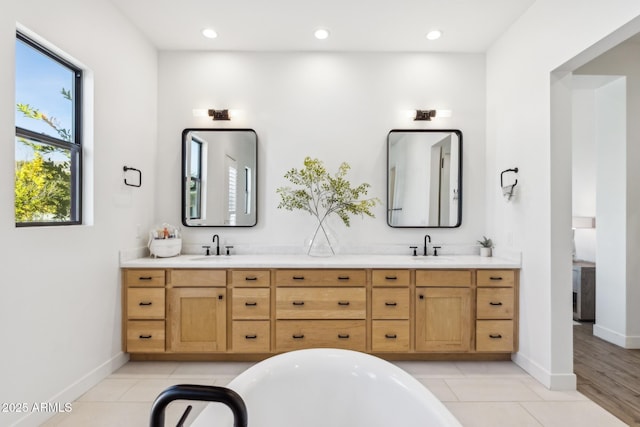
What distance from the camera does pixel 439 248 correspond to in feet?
11.4

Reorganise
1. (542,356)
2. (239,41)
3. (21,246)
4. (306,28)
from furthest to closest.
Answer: (239,41)
(306,28)
(542,356)
(21,246)

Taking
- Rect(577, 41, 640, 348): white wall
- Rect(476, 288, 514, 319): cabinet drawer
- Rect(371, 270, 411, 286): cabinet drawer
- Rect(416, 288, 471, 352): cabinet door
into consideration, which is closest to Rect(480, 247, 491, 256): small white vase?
Rect(476, 288, 514, 319): cabinet drawer

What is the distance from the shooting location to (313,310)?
2.87m

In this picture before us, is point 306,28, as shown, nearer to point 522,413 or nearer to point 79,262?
point 79,262

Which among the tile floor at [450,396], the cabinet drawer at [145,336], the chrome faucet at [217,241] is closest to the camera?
the tile floor at [450,396]

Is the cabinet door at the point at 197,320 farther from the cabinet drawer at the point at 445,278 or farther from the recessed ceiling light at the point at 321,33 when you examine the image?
the recessed ceiling light at the point at 321,33

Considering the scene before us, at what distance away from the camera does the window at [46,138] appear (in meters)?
1.99

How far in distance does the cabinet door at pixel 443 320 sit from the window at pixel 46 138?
2.82 meters

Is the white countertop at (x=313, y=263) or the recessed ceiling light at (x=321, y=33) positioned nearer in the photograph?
the white countertop at (x=313, y=263)

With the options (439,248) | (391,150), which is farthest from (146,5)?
(439,248)

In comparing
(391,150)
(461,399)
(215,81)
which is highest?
(215,81)

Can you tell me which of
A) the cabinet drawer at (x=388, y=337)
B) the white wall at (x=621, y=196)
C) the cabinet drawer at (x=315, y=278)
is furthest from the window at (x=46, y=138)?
the white wall at (x=621, y=196)

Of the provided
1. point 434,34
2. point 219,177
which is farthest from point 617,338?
point 219,177

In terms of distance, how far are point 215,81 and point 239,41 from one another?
0.47 metres
